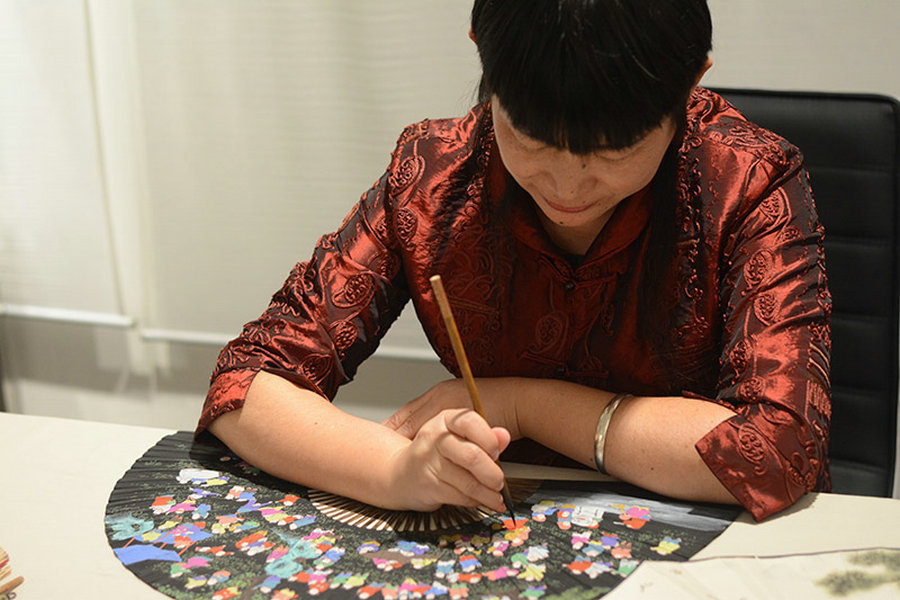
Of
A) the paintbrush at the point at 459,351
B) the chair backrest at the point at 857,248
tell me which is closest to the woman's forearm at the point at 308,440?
the paintbrush at the point at 459,351

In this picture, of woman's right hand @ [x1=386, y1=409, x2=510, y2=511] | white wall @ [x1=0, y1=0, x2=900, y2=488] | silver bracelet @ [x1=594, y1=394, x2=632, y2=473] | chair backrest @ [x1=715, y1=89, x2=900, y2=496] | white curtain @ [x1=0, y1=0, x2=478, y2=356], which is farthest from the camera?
white curtain @ [x1=0, y1=0, x2=478, y2=356]

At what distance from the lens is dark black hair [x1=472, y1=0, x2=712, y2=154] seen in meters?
0.80

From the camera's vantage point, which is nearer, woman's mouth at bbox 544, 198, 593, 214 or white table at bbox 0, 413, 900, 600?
white table at bbox 0, 413, 900, 600

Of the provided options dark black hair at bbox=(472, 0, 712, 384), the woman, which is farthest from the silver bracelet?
dark black hair at bbox=(472, 0, 712, 384)

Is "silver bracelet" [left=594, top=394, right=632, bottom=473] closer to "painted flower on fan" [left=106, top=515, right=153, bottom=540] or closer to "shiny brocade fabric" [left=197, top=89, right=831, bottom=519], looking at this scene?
"shiny brocade fabric" [left=197, top=89, right=831, bottom=519]

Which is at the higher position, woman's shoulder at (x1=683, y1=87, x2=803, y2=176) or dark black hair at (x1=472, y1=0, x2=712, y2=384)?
dark black hair at (x1=472, y1=0, x2=712, y2=384)

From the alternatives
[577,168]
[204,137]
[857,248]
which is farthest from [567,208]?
[204,137]

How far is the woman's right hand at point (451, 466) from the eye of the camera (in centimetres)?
87

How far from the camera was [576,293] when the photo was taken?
1.15 meters

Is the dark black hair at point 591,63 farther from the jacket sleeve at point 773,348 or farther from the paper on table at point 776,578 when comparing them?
the paper on table at point 776,578

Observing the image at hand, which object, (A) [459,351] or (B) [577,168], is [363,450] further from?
(B) [577,168]

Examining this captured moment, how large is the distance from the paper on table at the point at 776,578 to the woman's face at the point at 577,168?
1.25 feet

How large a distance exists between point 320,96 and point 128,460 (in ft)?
3.50

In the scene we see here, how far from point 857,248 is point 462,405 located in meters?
0.65
